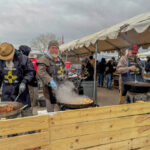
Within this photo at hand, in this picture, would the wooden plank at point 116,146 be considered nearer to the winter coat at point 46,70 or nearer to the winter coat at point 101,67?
the winter coat at point 46,70

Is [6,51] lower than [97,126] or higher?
higher

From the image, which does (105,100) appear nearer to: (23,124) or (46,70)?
(46,70)

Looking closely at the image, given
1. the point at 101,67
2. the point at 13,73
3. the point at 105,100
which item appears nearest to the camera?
the point at 13,73

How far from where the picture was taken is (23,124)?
1438 millimetres

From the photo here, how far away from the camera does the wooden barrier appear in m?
1.44

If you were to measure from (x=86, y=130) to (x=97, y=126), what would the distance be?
0.16 m

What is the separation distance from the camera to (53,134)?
158cm

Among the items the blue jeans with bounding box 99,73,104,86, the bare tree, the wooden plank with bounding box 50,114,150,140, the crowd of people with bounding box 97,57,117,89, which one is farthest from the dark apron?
the bare tree

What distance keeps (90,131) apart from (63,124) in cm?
38

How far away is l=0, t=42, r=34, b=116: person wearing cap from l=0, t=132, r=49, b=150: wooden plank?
2.89 ft

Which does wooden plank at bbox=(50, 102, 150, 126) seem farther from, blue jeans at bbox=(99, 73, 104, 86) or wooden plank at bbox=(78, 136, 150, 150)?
blue jeans at bbox=(99, 73, 104, 86)

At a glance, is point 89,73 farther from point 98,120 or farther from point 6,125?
point 6,125

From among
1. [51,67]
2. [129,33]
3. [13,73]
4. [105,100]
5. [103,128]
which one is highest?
[129,33]

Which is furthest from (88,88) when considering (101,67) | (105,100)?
(101,67)
